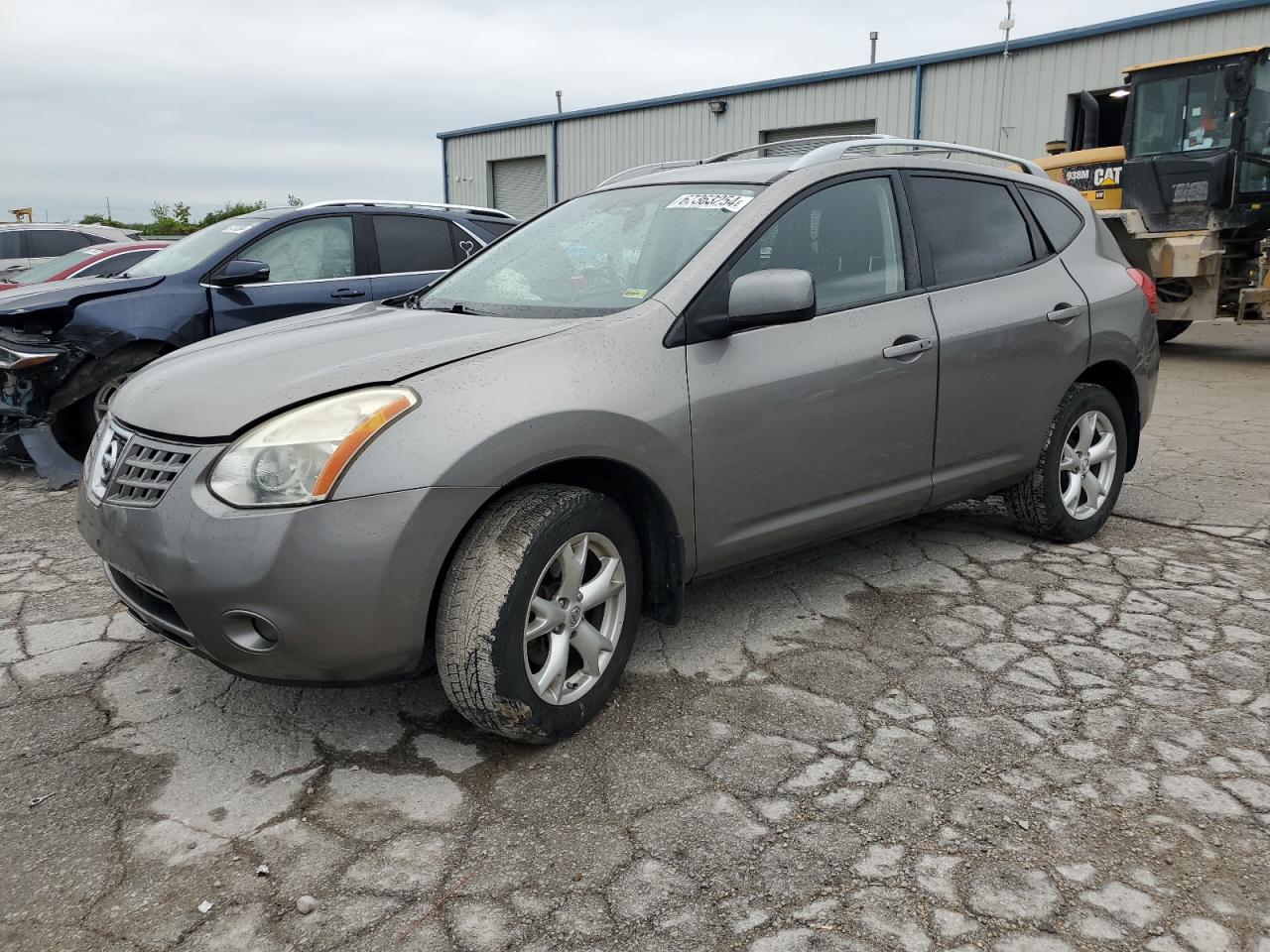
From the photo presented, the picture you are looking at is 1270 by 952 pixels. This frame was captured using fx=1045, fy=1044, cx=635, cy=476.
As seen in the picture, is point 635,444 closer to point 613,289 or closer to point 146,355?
point 613,289

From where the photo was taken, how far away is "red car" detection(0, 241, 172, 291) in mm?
10062

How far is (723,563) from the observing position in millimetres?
3367

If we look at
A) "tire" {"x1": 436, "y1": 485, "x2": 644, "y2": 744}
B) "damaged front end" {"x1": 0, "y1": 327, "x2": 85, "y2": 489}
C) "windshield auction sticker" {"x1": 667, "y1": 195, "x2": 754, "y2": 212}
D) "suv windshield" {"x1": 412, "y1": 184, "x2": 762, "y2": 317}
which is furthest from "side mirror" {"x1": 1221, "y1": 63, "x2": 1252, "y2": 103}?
"damaged front end" {"x1": 0, "y1": 327, "x2": 85, "y2": 489}

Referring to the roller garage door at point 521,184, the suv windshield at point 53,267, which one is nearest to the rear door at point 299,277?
the suv windshield at point 53,267

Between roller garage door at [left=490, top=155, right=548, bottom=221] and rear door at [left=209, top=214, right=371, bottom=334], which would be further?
roller garage door at [left=490, top=155, right=548, bottom=221]

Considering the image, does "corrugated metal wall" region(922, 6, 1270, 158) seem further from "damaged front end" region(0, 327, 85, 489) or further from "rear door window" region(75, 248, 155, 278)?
"damaged front end" region(0, 327, 85, 489)

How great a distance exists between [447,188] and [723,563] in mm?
26989

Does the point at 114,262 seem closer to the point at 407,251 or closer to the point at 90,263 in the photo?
the point at 90,263

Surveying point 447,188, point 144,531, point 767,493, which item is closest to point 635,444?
point 767,493

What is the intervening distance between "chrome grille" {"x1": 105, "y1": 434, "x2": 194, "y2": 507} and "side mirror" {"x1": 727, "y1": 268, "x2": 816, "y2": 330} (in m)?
1.57

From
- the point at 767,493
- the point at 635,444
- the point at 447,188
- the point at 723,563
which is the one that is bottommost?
the point at 723,563

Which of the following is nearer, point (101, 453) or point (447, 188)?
point (101, 453)

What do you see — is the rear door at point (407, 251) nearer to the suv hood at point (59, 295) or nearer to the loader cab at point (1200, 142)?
the suv hood at point (59, 295)

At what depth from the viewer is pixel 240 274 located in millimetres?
6258
